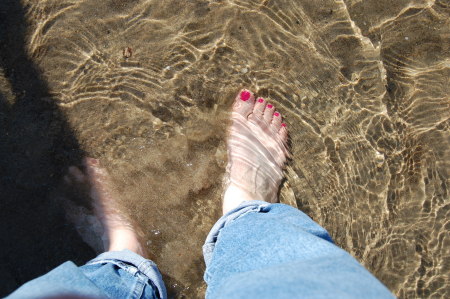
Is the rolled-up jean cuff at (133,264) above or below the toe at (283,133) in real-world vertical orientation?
below

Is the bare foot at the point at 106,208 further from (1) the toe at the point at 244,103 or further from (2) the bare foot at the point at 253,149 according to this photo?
(1) the toe at the point at 244,103

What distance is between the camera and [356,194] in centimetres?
261

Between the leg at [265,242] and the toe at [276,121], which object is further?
the toe at [276,121]

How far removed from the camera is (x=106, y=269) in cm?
204

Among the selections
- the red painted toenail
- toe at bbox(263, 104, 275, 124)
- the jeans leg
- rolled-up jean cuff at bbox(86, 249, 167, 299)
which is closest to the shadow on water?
rolled-up jean cuff at bbox(86, 249, 167, 299)

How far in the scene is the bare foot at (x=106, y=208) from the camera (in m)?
2.51

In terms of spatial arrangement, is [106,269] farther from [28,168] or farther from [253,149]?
[253,149]

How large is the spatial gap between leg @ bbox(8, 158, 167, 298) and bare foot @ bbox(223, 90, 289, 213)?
0.73 metres

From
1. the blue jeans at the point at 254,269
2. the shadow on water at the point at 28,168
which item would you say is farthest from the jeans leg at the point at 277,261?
the shadow on water at the point at 28,168

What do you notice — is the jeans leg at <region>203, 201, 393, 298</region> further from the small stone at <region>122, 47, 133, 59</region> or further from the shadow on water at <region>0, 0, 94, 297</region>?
the small stone at <region>122, 47, 133, 59</region>

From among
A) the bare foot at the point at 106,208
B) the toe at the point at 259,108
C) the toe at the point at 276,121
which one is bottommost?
the bare foot at the point at 106,208

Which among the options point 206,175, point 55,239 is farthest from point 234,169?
point 55,239

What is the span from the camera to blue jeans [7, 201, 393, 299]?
1.41 m

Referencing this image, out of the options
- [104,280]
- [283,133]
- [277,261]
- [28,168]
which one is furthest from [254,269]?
[28,168]
